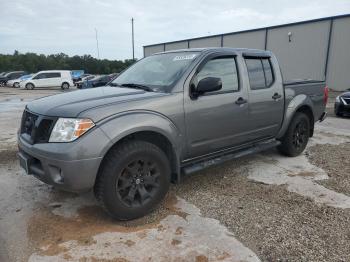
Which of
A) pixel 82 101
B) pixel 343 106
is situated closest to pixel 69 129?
pixel 82 101

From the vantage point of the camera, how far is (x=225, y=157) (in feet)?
14.5

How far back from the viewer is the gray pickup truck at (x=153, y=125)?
308 centimetres

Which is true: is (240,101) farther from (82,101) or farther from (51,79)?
(51,79)

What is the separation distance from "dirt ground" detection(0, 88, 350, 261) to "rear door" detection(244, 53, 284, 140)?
68 cm

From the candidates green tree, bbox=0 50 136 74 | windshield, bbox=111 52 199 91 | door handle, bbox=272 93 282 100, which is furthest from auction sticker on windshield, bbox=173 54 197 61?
green tree, bbox=0 50 136 74

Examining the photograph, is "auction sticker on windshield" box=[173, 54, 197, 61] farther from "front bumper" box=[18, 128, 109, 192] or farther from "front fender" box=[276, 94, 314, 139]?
"front fender" box=[276, 94, 314, 139]

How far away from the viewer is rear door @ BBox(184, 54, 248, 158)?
3861 mm

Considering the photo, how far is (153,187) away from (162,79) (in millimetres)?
Answer: 1298

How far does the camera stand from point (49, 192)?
4.20 metres

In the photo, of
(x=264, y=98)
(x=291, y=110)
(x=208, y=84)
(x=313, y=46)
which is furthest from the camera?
(x=313, y=46)

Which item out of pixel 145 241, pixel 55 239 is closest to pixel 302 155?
pixel 145 241

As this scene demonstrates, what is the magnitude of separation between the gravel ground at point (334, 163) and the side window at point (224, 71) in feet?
6.01

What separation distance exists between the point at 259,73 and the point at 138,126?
7.79 ft

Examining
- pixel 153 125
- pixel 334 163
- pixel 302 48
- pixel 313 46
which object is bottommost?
pixel 334 163
